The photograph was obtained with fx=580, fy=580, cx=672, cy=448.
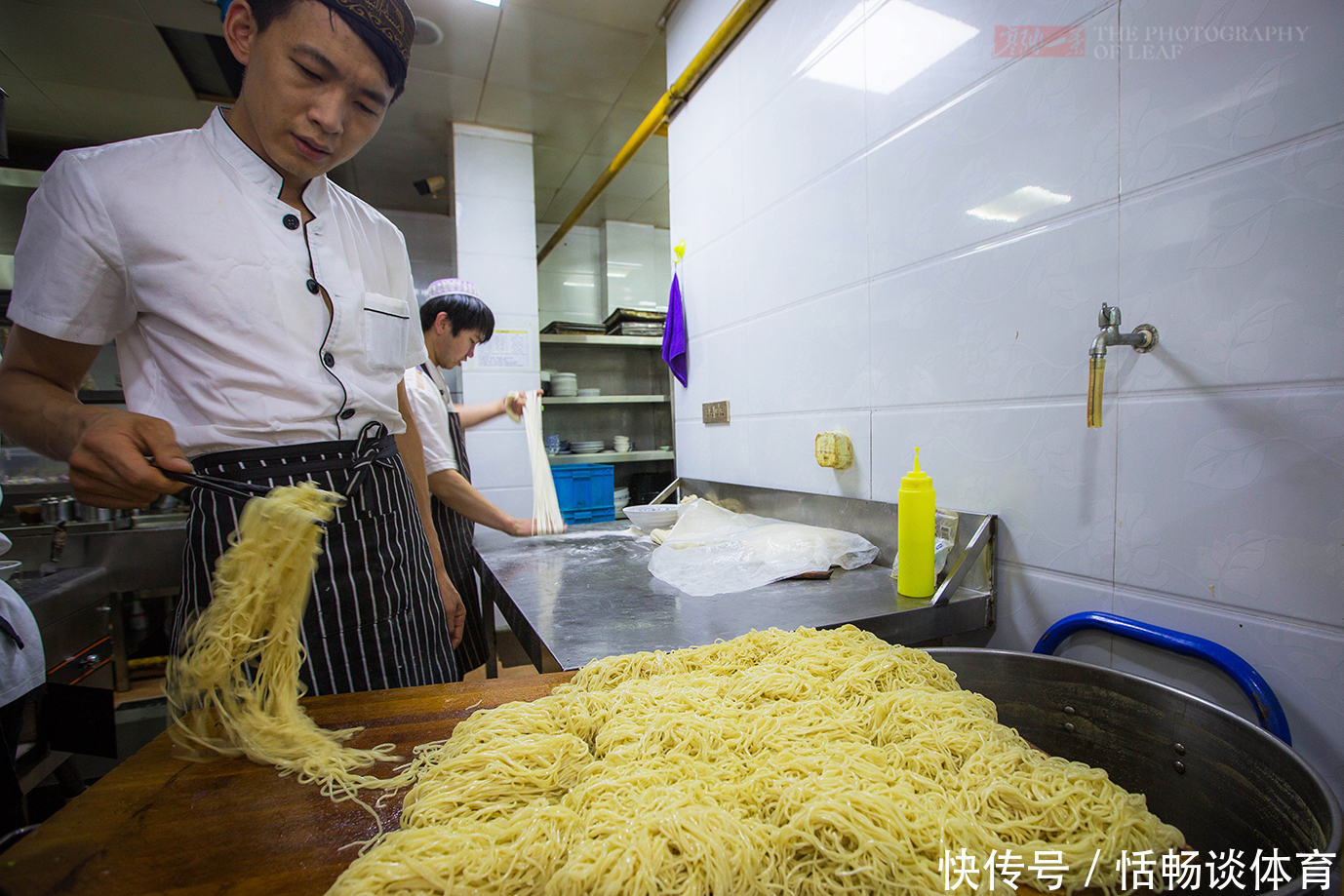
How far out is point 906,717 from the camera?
85 centimetres

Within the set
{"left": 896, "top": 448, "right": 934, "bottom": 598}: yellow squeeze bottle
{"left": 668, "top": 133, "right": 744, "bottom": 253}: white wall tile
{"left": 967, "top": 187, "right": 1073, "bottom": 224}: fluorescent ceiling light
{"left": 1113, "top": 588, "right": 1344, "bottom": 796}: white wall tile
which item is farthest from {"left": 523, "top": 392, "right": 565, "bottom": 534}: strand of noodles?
{"left": 1113, "top": 588, "right": 1344, "bottom": 796}: white wall tile

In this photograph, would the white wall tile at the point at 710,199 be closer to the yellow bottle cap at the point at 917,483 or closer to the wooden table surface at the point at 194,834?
the yellow bottle cap at the point at 917,483

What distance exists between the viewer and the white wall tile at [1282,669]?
3.05 ft

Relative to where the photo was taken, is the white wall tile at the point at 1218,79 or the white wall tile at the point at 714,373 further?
the white wall tile at the point at 714,373

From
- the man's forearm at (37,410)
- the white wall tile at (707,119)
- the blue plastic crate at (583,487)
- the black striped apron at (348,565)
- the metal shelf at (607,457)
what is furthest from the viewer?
the metal shelf at (607,457)

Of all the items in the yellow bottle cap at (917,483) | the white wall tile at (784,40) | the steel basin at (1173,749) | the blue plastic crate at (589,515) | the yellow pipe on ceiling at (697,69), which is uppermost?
the yellow pipe on ceiling at (697,69)

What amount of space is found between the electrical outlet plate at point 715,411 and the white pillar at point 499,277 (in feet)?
5.78

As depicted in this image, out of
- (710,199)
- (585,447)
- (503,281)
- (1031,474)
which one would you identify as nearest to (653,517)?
(1031,474)

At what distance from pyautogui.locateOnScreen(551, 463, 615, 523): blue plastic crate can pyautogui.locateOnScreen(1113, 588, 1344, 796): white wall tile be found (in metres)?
3.40

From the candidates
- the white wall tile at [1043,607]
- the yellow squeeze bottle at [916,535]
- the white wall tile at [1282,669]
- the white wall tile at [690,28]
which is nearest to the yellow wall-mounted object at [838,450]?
the yellow squeeze bottle at [916,535]

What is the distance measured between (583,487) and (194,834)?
3490 millimetres

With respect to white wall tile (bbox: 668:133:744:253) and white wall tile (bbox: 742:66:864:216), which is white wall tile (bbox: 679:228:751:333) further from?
white wall tile (bbox: 742:66:864:216)

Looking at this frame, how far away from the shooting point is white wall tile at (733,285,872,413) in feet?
6.15

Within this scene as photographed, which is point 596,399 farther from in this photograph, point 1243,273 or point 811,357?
point 1243,273
